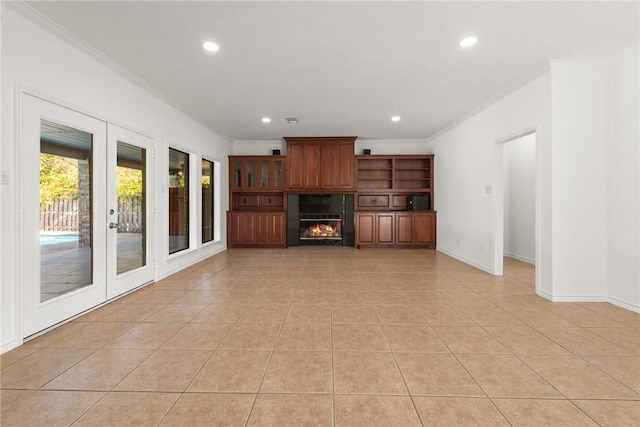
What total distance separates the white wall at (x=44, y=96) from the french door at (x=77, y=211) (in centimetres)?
9

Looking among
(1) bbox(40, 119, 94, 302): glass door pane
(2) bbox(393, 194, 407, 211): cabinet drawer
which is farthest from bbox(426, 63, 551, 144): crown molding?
(1) bbox(40, 119, 94, 302): glass door pane

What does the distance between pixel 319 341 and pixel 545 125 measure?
3599mm

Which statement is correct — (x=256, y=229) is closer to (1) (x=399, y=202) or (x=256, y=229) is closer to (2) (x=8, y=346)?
(1) (x=399, y=202)

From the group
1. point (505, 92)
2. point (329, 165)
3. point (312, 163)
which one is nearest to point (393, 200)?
point (329, 165)

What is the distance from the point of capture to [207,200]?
628 cm

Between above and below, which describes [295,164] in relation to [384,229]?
above

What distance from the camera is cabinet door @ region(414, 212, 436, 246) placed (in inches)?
277

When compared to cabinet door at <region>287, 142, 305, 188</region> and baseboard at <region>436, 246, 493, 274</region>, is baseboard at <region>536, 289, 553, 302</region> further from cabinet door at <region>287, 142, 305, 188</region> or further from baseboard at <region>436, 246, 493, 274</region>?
cabinet door at <region>287, 142, 305, 188</region>

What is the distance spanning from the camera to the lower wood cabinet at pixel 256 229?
721 centimetres

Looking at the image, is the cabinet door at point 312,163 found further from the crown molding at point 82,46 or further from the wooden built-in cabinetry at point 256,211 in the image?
the crown molding at point 82,46

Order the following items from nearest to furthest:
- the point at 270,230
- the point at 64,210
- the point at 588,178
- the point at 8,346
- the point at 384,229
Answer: the point at 8,346 < the point at 64,210 < the point at 588,178 < the point at 384,229 < the point at 270,230

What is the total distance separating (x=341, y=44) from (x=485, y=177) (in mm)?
3342

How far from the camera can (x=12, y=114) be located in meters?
2.22

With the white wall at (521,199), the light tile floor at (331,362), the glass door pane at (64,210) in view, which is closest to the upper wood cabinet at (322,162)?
the white wall at (521,199)
